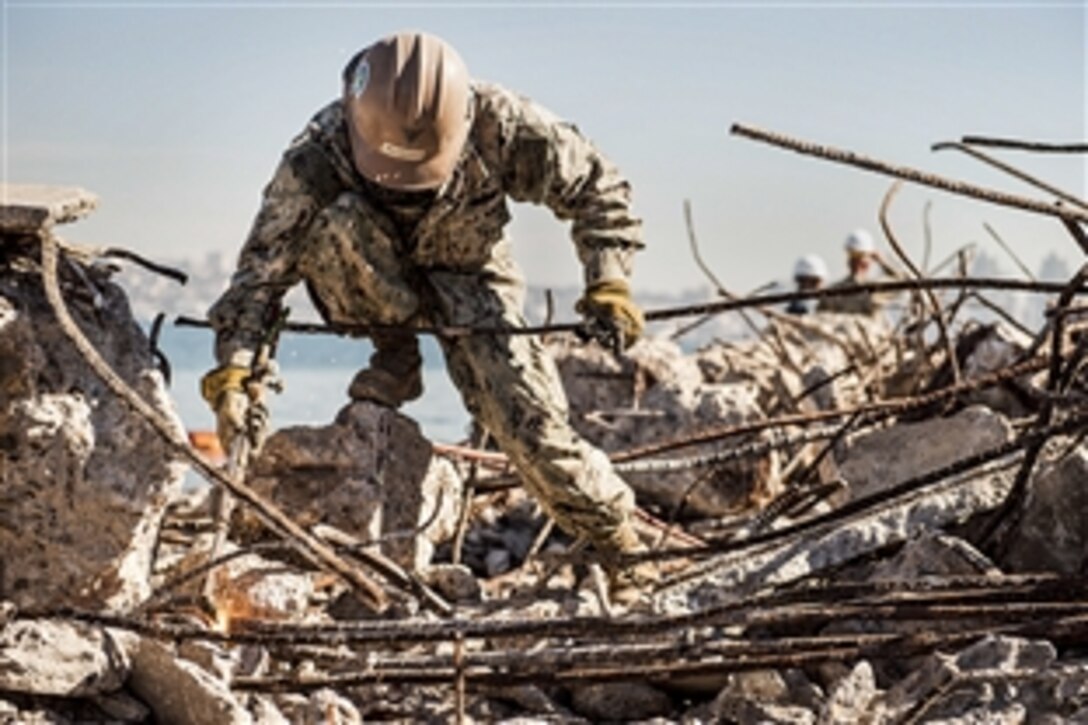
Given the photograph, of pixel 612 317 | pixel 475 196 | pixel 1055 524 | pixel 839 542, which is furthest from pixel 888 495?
pixel 475 196

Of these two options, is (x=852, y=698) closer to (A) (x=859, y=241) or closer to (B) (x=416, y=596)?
(B) (x=416, y=596)

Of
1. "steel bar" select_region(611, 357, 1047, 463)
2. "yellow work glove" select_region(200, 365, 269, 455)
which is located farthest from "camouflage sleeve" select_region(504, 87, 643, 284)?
"yellow work glove" select_region(200, 365, 269, 455)

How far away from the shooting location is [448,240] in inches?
238

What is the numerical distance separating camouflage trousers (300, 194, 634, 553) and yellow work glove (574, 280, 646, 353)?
35 centimetres

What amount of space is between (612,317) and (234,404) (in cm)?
116

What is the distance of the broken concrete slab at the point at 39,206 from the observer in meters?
4.83

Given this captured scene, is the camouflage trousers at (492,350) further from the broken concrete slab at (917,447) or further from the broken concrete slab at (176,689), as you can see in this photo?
the broken concrete slab at (176,689)

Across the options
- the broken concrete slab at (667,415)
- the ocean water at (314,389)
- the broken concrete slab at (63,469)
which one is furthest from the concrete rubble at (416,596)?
the broken concrete slab at (667,415)

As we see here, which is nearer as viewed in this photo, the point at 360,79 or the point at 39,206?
the point at 39,206

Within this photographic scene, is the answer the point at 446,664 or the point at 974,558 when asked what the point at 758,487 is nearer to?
the point at 974,558

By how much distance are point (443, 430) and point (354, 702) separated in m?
23.5

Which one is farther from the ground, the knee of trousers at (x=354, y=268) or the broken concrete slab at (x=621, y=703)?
the knee of trousers at (x=354, y=268)

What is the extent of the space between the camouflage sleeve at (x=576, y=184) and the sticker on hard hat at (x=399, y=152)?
0.34 m

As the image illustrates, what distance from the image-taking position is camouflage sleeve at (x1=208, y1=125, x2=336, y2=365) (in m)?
5.64
